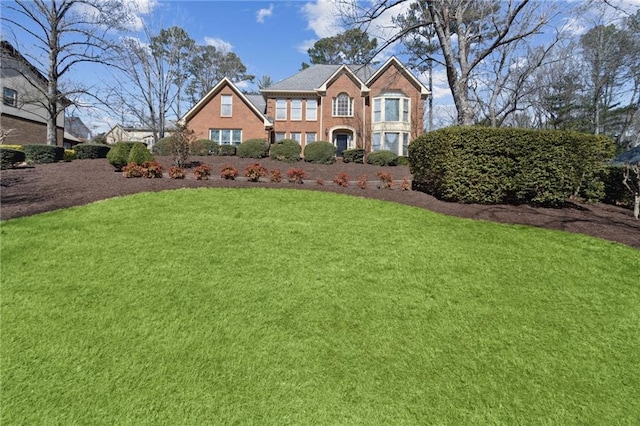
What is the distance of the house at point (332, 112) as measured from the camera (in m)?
26.7

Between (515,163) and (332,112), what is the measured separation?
66.1 ft

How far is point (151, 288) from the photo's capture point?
452 cm

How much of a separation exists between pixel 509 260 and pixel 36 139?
38279mm

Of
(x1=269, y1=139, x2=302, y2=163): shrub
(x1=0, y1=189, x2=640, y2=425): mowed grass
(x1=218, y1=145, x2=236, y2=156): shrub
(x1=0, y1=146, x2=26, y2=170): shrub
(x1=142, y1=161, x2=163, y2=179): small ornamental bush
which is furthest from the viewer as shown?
(x1=218, y1=145, x2=236, y2=156): shrub

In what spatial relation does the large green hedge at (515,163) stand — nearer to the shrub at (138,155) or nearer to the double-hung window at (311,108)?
the shrub at (138,155)

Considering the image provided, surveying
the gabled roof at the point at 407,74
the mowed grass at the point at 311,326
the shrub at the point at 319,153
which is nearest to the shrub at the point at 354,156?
the shrub at the point at 319,153

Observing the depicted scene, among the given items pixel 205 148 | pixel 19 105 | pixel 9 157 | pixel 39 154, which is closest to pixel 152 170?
pixel 9 157

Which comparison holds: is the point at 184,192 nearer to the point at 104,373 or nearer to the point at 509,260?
the point at 104,373

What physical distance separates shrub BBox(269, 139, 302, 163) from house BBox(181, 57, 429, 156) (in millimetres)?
7168

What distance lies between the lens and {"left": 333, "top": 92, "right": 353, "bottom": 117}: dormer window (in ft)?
90.4

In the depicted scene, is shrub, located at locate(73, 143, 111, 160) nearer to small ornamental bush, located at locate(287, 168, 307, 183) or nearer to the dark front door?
small ornamental bush, located at locate(287, 168, 307, 183)

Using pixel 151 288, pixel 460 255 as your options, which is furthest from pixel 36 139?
pixel 460 255

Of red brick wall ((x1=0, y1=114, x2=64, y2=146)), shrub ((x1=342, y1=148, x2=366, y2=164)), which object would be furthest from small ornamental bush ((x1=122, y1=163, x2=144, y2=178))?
red brick wall ((x1=0, y1=114, x2=64, y2=146))

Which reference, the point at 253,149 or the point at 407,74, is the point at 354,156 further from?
the point at 407,74
